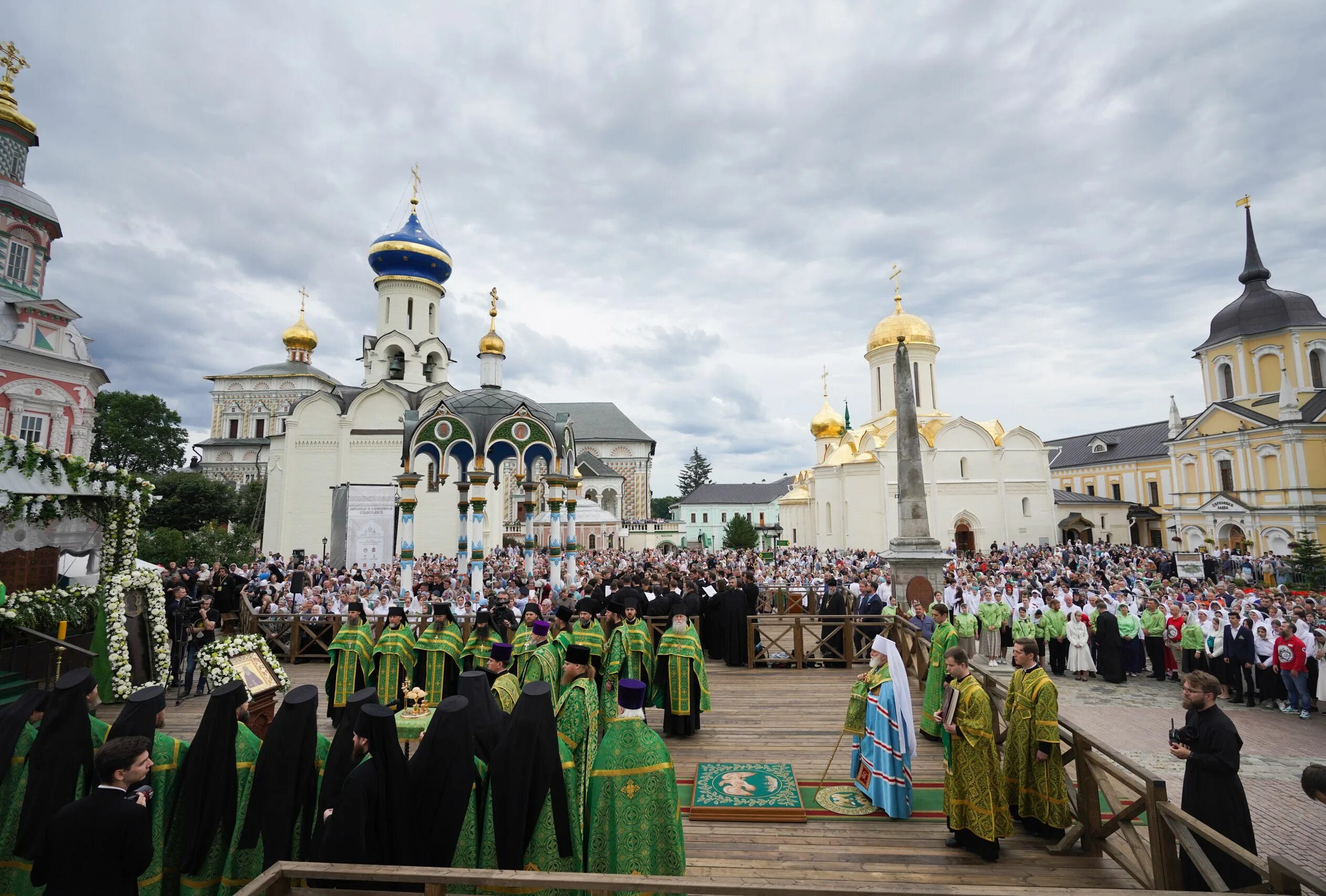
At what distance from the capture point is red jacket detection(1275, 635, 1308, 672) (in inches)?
373

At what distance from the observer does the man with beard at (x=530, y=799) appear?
327cm

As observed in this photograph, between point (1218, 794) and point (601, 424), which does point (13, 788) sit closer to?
point (1218, 794)

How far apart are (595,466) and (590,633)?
150 ft

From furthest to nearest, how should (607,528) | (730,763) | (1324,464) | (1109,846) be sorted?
(607,528) → (1324,464) → (730,763) → (1109,846)

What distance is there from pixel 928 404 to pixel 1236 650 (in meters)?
29.9

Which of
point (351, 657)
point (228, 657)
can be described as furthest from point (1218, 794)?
point (228, 657)

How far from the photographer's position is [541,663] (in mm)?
5586

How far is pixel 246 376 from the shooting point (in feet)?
168

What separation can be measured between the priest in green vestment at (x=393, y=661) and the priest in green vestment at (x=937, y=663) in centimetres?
586

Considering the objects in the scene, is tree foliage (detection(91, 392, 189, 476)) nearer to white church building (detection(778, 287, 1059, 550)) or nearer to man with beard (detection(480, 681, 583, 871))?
white church building (detection(778, 287, 1059, 550))

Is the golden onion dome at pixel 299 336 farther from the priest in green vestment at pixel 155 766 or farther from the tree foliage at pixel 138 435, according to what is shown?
the priest in green vestment at pixel 155 766

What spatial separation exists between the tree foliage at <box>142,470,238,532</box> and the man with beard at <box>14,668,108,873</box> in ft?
138

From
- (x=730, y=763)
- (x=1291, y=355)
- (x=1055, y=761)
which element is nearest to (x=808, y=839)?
(x=730, y=763)

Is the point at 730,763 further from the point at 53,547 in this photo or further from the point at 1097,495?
the point at 1097,495
